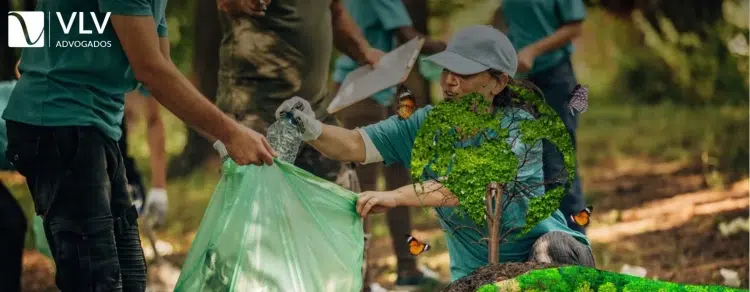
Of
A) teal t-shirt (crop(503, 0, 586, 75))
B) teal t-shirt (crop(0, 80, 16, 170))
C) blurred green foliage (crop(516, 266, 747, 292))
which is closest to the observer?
blurred green foliage (crop(516, 266, 747, 292))

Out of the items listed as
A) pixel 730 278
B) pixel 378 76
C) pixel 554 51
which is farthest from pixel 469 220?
pixel 730 278

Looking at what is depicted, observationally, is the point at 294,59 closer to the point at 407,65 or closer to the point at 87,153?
the point at 407,65

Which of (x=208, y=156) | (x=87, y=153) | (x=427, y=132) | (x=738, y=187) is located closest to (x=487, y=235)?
(x=427, y=132)

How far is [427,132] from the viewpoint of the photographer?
3.79 metres

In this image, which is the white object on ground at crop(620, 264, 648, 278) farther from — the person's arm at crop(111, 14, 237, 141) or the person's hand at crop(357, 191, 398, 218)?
the person's arm at crop(111, 14, 237, 141)

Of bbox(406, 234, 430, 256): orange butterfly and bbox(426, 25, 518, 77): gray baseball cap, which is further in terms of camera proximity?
bbox(426, 25, 518, 77): gray baseball cap

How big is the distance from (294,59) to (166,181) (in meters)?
1.93

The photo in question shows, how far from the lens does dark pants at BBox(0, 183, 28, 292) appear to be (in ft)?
14.0

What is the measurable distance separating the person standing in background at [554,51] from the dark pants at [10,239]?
66.3 inches

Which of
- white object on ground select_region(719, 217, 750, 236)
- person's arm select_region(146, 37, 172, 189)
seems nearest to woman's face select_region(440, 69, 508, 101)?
person's arm select_region(146, 37, 172, 189)

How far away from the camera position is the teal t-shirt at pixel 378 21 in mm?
5039

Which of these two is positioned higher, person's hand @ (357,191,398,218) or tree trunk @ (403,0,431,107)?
tree trunk @ (403,0,431,107)

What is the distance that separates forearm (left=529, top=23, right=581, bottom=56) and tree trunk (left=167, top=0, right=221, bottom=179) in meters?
1.30

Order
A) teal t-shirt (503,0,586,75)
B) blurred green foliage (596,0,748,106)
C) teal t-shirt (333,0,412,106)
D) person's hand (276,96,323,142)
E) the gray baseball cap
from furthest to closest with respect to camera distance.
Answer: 1. blurred green foliage (596,0,748,106)
2. teal t-shirt (333,0,412,106)
3. teal t-shirt (503,0,586,75)
4. the gray baseball cap
5. person's hand (276,96,323,142)
